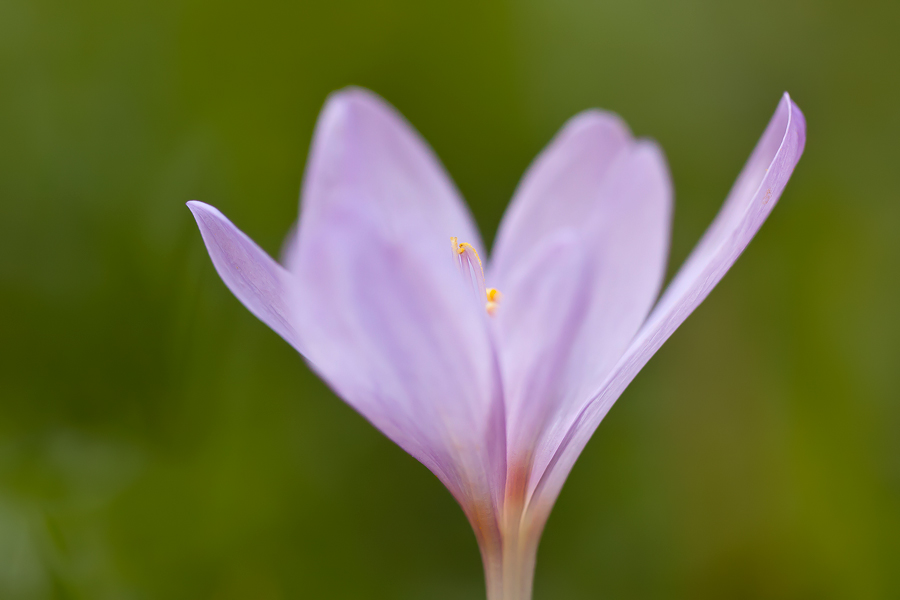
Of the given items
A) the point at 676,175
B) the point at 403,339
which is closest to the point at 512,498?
the point at 403,339

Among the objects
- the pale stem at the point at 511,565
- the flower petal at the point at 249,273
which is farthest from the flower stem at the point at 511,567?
the flower petal at the point at 249,273

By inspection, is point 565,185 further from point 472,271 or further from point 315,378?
point 315,378

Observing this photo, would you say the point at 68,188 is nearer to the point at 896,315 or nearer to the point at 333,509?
the point at 333,509

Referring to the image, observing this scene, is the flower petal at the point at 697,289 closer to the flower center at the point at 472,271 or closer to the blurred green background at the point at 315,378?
the flower center at the point at 472,271

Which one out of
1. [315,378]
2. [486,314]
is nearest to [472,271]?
Result: [486,314]

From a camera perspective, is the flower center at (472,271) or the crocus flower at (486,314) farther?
the flower center at (472,271)

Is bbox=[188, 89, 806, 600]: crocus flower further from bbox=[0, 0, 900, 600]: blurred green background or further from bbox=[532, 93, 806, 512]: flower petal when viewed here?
bbox=[0, 0, 900, 600]: blurred green background

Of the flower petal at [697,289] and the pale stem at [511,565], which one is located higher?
the flower petal at [697,289]
